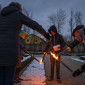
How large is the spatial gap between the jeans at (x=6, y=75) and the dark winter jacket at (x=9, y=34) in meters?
0.13

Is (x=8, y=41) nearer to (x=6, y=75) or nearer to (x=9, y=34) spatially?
(x=9, y=34)

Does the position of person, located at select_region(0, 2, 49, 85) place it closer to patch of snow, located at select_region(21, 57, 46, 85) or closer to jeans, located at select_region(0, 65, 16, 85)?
jeans, located at select_region(0, 65, 16, 85)

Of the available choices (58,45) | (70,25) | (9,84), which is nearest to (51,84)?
(58,45)

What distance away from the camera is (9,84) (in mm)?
2312

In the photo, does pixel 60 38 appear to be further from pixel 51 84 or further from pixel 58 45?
pixel 51 84

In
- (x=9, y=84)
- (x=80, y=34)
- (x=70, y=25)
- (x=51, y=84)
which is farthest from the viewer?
(x=70, y=25)

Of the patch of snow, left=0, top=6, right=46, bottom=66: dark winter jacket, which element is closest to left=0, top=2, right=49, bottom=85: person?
left=0, top=6, right=46, bottom=66: dark winter jacket

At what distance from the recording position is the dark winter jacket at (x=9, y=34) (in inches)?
86.2

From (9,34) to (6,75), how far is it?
0.73 meters

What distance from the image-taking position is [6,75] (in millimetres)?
2287

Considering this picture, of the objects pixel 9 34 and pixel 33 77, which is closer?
pixel 9 34

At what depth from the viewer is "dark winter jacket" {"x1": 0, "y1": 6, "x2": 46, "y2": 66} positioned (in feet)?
7.18

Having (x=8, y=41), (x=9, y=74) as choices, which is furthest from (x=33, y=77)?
(x=8, y=41)

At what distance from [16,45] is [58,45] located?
2784 mm
